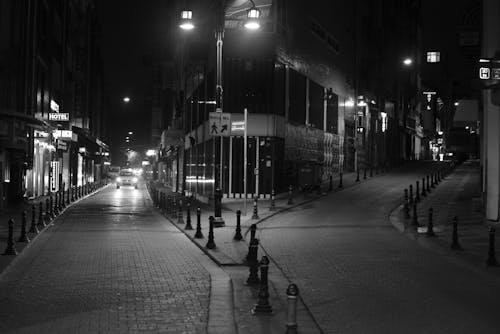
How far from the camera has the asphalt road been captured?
9188 mm

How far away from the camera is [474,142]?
10956 centimetres

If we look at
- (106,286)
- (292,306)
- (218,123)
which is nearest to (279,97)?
(218,123)

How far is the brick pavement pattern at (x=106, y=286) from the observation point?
8812 mm

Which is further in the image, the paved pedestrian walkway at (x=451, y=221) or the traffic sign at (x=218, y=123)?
the traffic sign at (x=218, y=123)

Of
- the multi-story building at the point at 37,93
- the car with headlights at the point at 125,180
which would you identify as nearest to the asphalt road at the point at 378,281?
the multi-story building at the point at 37,93

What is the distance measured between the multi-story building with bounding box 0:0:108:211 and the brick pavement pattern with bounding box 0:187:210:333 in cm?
1253

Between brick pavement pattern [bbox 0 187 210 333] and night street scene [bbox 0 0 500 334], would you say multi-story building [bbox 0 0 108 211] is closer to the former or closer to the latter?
night street scene [bbox 0 0 500 334]

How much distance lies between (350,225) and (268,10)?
1886 cm

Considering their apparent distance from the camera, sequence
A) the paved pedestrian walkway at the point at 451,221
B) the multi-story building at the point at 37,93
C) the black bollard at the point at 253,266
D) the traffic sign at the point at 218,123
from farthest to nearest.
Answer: the multi-story building at the point at 37,93 → the traffic sign at the point at 218,123 → the paved pedestrian walkway at the point at 451,221 → the black bollard at the point at 253,266

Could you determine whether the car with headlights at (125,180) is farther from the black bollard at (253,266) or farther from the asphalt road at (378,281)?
the black bollard at (253,266)

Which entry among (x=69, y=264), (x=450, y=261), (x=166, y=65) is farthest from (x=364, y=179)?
(x=166, y=65)

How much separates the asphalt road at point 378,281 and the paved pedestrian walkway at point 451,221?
61 centimetres

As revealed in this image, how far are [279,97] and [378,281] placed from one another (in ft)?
93.8

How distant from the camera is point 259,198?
129 feet
